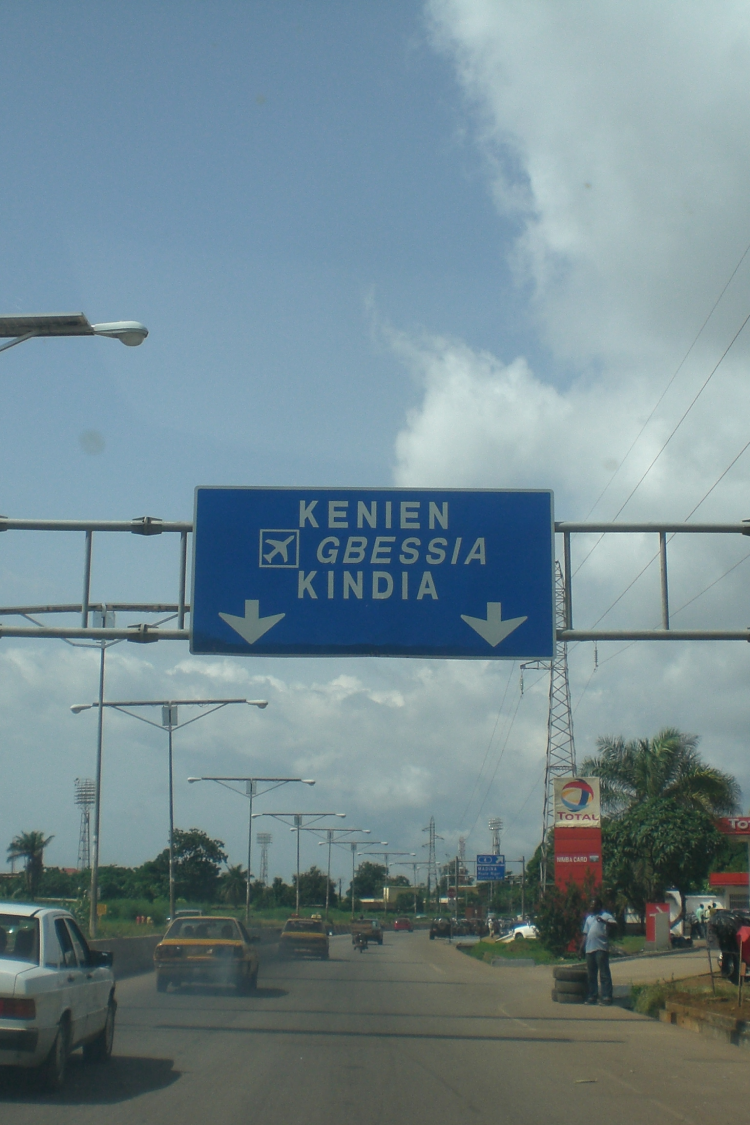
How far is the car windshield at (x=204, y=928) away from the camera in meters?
21.6

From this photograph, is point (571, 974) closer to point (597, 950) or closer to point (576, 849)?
point (597, 950)

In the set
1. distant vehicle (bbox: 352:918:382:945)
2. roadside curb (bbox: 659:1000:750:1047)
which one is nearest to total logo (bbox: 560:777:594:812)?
distant vehicle (bbox: 352:918:382:945)

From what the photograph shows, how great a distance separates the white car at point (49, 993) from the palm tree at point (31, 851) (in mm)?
44797

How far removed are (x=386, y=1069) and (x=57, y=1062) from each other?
3640 millimetres

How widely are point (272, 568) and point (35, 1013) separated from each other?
248 inches

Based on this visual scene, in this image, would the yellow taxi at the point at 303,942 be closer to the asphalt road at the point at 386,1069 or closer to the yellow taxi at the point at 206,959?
the yellow taxi at the point at 206,959

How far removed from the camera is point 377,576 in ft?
45.4

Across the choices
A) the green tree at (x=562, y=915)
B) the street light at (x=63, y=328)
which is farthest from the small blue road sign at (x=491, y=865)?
the street light at (x=63, y=328)

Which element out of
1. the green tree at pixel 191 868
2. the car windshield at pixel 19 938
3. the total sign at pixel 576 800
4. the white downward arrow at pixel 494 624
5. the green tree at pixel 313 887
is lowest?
the green tree at pixel 313 887

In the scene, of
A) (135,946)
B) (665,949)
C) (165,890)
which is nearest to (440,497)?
(135,946)

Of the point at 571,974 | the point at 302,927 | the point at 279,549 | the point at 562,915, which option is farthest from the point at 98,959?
the point at 302,927

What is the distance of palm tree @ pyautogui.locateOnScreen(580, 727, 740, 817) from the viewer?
53.2 meters

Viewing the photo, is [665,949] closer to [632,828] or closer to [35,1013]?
[632,828]

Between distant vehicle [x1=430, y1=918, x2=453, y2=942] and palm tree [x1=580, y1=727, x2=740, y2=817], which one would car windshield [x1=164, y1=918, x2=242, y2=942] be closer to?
palm tree [x1=580, y1=727, x2=740, y2=817]
